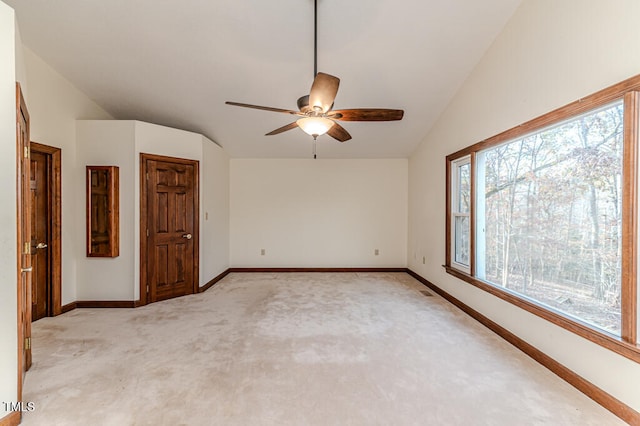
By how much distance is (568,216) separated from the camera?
2.33 m

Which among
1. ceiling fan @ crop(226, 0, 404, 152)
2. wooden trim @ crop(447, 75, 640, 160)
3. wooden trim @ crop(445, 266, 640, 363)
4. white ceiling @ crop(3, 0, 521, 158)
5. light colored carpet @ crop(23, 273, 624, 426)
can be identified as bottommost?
light colored carpet @ crop(23, 273, 624, 426)

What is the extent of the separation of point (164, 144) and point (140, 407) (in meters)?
3.32

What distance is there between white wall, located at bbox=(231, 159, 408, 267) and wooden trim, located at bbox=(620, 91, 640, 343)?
4261 millimetres

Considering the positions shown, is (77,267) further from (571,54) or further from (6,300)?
(571,54)

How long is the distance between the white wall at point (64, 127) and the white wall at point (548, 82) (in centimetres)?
499

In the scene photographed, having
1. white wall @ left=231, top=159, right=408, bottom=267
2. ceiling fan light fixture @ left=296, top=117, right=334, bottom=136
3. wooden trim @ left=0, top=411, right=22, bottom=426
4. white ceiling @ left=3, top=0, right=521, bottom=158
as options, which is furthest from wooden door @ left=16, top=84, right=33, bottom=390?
white wall @ left=231, top=159, right=408, bottom=267

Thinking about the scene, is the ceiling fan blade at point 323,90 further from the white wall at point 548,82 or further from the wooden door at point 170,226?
the wooden door at point 170,226

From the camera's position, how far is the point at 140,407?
1.89 metres

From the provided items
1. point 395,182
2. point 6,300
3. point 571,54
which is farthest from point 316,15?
point 395,182

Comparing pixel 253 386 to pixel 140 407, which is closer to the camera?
pixel 140 407

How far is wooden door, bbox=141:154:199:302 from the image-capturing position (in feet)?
13.1

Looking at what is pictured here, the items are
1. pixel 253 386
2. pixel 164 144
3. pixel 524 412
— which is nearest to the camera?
pixel 524 412

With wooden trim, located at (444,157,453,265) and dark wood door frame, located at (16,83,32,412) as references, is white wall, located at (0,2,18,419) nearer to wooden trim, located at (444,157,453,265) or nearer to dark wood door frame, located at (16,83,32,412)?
dark wood door frame, located at (16,83,32,412)

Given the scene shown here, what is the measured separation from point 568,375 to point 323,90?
9.18ft
